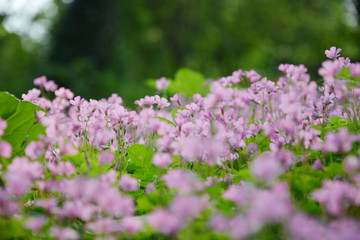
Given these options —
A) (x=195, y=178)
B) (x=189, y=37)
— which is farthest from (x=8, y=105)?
(x=189, y=37)

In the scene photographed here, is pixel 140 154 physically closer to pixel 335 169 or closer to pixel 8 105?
pixel 8 105

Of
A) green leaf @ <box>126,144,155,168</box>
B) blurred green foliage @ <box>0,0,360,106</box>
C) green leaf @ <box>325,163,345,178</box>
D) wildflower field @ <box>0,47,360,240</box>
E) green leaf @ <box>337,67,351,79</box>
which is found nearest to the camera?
wildflower field @ <box>0,47,360,240</box>

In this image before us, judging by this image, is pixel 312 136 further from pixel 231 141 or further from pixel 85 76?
pixel 85 76

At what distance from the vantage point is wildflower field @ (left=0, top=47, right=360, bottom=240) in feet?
3.30

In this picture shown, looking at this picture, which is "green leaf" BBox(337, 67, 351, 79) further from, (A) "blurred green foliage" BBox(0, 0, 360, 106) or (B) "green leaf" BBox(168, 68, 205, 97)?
(A) "blurred green foliage" BBox(0, 0, 360, 106)

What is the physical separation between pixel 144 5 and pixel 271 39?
9162 millimetres

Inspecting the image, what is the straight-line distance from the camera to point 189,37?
25.3 metres

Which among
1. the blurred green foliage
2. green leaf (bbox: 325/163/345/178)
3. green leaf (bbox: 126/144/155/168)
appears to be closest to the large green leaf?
green leaf (bbox: 126/144/155/168)

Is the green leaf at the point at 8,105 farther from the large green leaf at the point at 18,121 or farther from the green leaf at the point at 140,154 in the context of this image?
the green leaf at the point at 140,154

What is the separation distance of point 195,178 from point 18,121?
1337 mm

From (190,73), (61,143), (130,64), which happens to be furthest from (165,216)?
(130,64)

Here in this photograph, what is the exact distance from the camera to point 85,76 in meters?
13.3

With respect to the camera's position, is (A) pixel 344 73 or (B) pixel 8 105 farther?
(B) pixel 8 105

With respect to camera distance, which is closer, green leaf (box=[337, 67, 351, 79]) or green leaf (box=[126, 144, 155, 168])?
green leaf (box=[337, 67, 351, 79])
